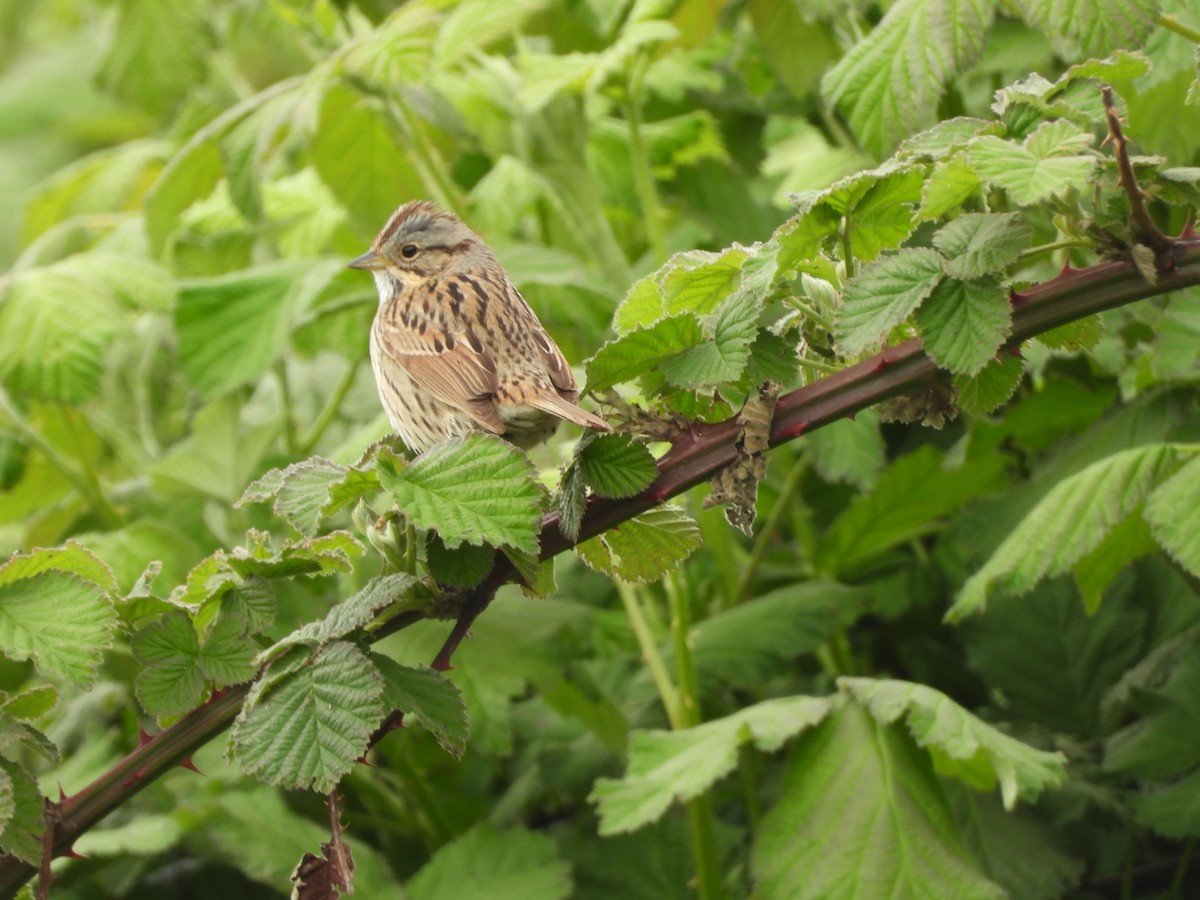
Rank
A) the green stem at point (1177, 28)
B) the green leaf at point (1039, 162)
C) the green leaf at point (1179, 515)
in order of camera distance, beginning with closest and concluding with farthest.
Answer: the green leaf at point (1039, 162), the green leaf at point (1179, 515), the green stem at point (1177, 28)

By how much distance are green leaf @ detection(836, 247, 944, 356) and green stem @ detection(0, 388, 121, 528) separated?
164 cm

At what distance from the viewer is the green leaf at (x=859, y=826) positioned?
170 cm

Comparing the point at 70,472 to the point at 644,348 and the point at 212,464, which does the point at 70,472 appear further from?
the point at 644,348

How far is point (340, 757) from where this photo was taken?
1159 mm

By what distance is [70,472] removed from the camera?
8.11 ft

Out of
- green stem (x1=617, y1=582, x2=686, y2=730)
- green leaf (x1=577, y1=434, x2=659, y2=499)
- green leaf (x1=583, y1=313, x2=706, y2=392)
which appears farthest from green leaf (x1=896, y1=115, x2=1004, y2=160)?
green stem (x1=617, y1=582, x2=686, y2=730)

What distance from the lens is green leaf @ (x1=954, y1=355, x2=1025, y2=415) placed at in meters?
1.24

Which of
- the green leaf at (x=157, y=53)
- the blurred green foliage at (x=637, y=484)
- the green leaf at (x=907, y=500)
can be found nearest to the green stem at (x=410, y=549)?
the blurred green foliage at (x=637, y=484)

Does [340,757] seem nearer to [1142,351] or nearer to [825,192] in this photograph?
[825,192]

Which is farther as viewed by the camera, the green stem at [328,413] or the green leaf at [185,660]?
the green stem at [328,413]

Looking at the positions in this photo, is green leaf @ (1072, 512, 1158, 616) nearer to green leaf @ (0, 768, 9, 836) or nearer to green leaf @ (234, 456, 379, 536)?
green leaf @ (234, 456, 379, 536)

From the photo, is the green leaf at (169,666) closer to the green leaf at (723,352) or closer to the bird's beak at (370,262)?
the green leaf at (723,352)

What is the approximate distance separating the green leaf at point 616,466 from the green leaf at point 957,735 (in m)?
0.61

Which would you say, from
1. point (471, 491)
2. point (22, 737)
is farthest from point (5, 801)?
point (471, 491)
